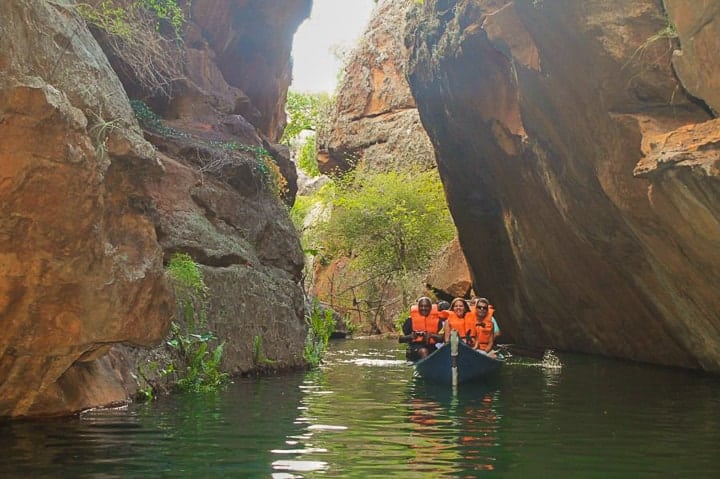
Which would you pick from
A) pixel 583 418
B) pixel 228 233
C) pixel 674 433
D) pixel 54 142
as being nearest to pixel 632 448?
pixel 674 433

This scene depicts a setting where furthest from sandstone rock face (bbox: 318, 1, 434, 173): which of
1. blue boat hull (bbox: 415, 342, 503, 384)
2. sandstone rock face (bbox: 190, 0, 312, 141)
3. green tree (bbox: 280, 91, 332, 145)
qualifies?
blue boat hull (bbox: 415, 342, 503, 384)

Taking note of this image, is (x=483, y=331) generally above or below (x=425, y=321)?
below

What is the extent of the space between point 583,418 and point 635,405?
180 cm

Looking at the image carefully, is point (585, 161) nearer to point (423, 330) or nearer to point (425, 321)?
point (425, 321)

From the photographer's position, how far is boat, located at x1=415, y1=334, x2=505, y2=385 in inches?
549

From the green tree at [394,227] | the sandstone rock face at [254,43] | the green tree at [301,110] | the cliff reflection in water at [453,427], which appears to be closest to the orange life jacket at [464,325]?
the cliff reflection in water at [453,427]

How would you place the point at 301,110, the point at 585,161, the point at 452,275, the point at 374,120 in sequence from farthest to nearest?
the point at 301,110, the point at 374,120, the point at 452,275, the point at 585,161

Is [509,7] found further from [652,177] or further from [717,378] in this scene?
[717,378]

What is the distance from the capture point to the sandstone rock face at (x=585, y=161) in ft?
39.6

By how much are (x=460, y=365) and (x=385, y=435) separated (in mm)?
5831

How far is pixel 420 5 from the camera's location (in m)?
22.8

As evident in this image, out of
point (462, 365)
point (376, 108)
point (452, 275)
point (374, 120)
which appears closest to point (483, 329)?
point (462, 365)

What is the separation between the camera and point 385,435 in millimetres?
8281

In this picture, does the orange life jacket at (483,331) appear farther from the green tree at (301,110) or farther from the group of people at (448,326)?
the green tree at (301,110)
